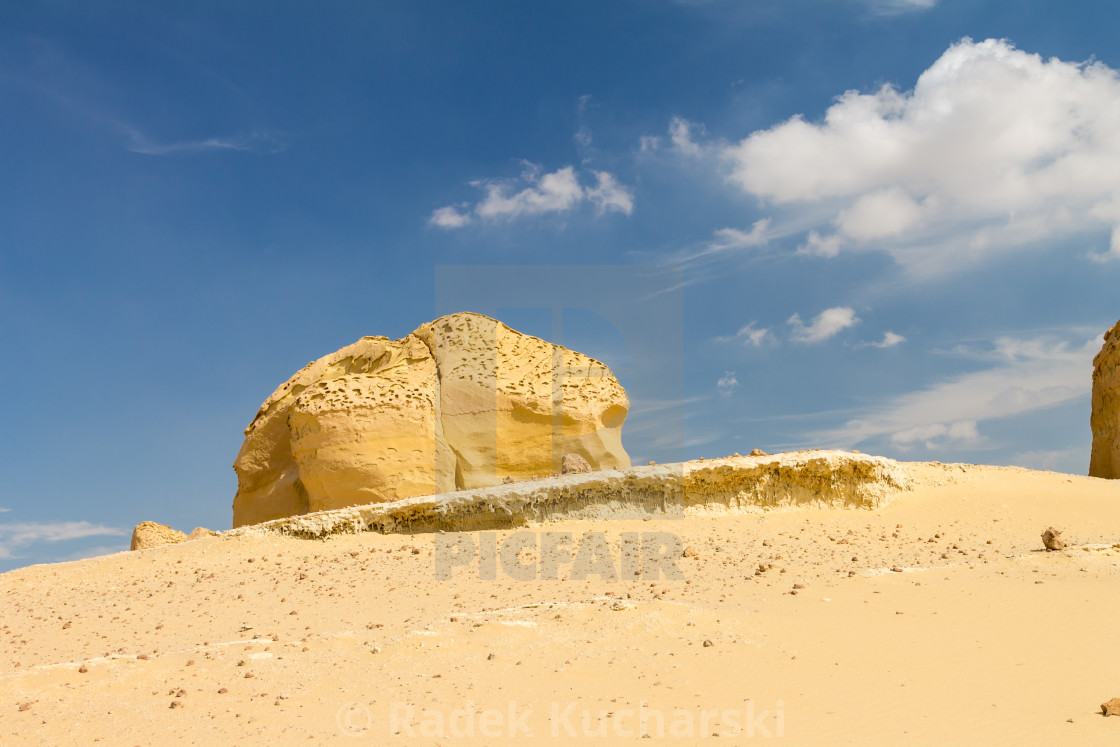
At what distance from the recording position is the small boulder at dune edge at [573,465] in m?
13.1

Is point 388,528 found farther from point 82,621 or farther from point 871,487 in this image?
point 871,487

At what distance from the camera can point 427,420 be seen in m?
12.9

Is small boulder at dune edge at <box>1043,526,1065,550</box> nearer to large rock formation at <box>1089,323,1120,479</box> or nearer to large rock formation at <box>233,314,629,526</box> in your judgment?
large rock formation at <box>1089,323,1120,479</box>

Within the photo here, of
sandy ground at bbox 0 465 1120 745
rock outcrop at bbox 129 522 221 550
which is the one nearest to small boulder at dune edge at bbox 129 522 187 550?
rock outcrop at bbox 129 522 221 550

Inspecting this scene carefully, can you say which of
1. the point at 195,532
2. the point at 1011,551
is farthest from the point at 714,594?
the point at 195,532

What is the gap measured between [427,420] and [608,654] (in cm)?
859

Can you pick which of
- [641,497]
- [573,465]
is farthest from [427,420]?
[641,497]

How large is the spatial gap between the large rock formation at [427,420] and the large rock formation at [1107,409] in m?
8.51

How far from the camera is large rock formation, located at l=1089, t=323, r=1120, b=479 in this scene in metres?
13.0

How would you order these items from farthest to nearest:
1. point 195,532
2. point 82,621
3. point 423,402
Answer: point 195,532 → point 423,402 → point 82,621

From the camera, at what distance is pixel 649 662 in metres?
4.62

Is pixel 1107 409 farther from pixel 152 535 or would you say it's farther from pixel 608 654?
pixel 152 535

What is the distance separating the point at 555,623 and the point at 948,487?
8.08 meters

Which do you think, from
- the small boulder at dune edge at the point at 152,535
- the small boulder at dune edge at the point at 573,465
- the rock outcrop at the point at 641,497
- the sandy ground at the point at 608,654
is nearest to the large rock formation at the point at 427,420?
the small boulder at dune edge at the point at 573,465
